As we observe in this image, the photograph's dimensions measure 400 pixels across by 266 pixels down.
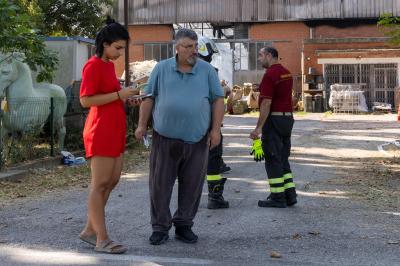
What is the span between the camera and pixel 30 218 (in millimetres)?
7141

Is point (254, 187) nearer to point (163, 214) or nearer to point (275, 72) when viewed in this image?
point (275, 72)

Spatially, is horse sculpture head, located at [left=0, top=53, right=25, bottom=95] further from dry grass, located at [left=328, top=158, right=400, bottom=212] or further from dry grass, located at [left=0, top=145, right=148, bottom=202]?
dry grass, located at [left=328, top=158, right=400, bottom=212]

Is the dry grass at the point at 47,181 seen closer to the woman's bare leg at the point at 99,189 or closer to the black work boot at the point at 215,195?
the black work boot at the point at 215,195

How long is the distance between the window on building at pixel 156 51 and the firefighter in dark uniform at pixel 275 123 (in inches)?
1355

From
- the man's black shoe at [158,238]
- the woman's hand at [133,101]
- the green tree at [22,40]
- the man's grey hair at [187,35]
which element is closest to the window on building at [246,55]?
the green tree at [22,40]

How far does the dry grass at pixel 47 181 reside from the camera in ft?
30.7

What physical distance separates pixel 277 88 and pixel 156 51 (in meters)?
34.8

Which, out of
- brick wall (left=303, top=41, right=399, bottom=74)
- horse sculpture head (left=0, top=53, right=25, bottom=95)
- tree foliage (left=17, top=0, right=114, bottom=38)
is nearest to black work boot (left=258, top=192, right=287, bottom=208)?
horse sculpture head (left=0, top=53, right=25, bottom=95)

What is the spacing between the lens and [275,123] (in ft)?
25.2

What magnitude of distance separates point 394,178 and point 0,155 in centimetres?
671

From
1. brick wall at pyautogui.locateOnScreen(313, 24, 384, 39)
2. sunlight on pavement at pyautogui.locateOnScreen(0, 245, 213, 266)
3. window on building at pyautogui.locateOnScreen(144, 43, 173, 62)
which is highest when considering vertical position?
brick wall at pyautogui.locateOnScreen(313, 24, 384, 39)

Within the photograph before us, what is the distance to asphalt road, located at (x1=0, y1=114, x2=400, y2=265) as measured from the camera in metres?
5.32

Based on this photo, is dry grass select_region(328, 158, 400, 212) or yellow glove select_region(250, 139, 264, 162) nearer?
yellow glove select_region(250, 139, 264, 162)

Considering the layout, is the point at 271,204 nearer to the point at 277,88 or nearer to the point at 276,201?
the point at 276,201
